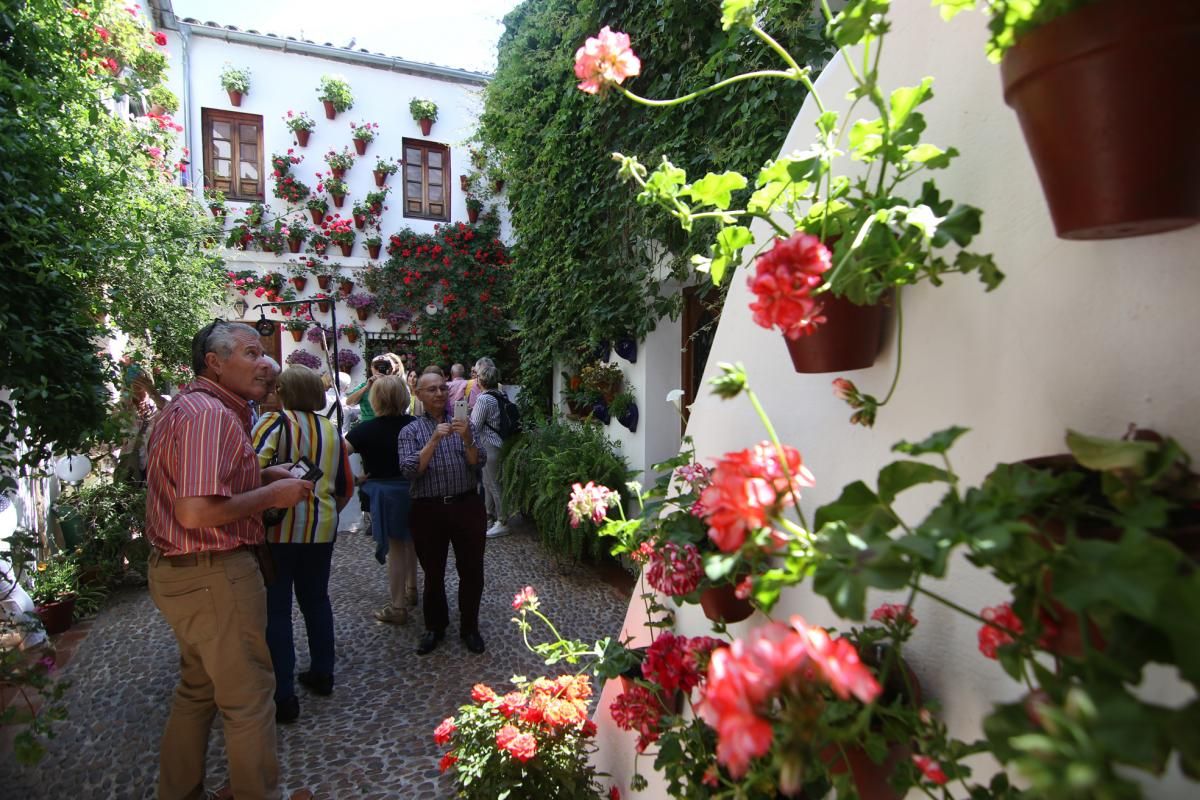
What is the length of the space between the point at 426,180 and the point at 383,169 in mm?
734

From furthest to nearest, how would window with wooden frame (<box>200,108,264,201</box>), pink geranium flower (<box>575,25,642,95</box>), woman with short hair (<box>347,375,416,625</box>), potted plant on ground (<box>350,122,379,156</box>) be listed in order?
potted plant on ground (<box>350,122,379,156</box>)
window with wooden frame (<box>200,108,264,201</box>)
woman with short hair (<box>347,375,416,625</box>)
pink geranium flower (<box>575,25,642,95</box>)

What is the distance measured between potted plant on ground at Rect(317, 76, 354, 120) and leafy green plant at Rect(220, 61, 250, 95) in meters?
0.98

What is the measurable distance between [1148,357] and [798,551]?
47 cm

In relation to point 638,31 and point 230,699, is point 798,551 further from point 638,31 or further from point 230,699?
point 638,31

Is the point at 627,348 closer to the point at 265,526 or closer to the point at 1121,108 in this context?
the point at 265,526

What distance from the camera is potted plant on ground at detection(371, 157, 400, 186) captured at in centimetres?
952

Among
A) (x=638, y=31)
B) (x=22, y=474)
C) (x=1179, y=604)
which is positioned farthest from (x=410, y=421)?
(x=1179, y=604)

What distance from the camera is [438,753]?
2807 millimetres

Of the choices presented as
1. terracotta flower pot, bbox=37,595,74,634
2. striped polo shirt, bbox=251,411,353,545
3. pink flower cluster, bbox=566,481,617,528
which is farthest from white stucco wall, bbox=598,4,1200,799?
terracotta flower pot, bbox=37,595,74,634

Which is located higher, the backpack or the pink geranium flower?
the pink geranium flower

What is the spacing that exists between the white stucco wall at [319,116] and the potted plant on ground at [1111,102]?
8.85 m

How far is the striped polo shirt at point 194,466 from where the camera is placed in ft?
6.70

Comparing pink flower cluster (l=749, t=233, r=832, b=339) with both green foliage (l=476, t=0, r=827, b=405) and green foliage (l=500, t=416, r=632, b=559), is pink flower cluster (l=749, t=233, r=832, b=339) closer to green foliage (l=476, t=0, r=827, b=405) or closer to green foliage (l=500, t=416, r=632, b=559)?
green foliage (l=476, t=0, r=827, b=405)

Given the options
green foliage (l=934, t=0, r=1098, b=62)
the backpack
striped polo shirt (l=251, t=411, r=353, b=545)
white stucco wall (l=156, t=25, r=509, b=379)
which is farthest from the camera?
white stucco wall (l=156, t=25, r=509, b=379)
